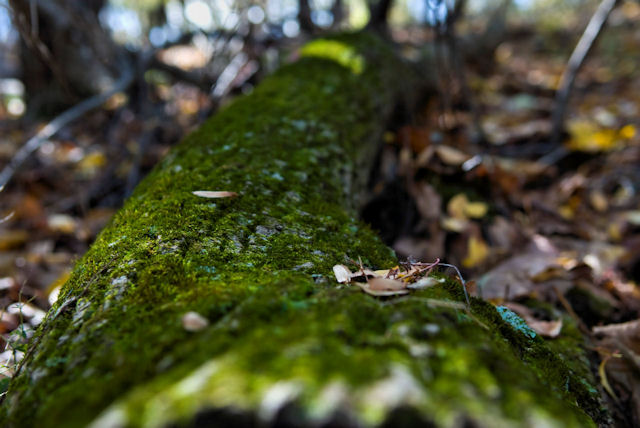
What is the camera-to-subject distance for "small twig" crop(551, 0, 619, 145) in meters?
3.21

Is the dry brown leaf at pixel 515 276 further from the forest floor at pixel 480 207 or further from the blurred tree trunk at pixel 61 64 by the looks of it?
the blurred tree trunk at pixel 61 64

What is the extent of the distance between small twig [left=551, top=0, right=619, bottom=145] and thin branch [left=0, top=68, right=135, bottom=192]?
4.06 metres

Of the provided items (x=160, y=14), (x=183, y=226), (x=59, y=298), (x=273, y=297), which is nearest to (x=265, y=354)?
(x=273, y=297)

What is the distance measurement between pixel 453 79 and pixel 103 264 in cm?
481

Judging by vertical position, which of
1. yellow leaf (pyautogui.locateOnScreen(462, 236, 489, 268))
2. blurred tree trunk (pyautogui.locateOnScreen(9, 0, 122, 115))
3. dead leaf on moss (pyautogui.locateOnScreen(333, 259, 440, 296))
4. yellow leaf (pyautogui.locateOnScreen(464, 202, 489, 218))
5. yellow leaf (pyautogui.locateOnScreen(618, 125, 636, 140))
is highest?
blurred tree trunk (pyautogui.locateOnScreen(9, 0, 122, 115))

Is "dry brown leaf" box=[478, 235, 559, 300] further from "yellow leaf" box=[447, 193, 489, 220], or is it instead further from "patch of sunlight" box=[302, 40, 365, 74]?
"patch of sunlight" box=[302, 40, 365, 74]

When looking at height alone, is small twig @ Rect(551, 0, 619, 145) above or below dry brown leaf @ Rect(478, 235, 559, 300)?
above

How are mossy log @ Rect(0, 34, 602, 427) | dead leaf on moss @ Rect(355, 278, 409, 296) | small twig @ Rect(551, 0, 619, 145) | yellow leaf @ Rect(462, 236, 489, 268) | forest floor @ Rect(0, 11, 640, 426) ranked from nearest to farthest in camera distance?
mossy log @ Rect(0, 34, 602, 427), dead leaf on moss @ Rect(355, 278, 409, 296), forest floor @ Rect(0, 11, 640, 426), yellow leaf @ Rect(462, 236, 489, 268), small twig @ Rect(551, 0, 619, 145)

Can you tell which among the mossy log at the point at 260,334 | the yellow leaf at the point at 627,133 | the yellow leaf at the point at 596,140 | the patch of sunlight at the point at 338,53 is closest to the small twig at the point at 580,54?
the yellow leaf at the point at 596,140

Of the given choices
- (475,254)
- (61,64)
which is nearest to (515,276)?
(475,254)

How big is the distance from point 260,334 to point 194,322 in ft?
0.64

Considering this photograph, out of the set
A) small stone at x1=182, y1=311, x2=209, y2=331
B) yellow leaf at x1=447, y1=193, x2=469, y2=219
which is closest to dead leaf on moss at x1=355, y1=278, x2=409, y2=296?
small stone at x1=182, y1=311, x2=209, y2=331

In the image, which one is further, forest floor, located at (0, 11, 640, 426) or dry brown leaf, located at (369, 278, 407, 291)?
forest floor, located at (0, 11, 640, 426)

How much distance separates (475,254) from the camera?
2.45m
